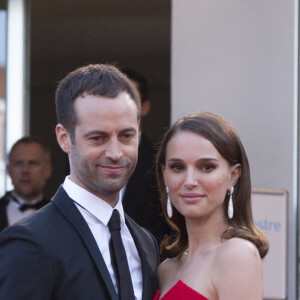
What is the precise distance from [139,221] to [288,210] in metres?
0.90

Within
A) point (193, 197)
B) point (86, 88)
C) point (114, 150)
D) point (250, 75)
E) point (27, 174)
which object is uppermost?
point (250, 75)

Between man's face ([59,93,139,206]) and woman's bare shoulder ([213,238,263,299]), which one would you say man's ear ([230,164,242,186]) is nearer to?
woman's bare shoulder ([213,238,263,299])

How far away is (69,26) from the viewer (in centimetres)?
701

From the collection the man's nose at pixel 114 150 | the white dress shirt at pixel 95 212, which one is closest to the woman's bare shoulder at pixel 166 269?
the white dress shirt at pixel 95 212

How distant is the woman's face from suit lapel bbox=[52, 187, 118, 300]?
435 mm

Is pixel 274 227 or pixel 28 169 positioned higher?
pixel 28 169

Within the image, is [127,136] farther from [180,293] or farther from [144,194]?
[144,194]

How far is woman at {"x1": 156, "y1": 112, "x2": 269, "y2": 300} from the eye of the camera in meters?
2.58

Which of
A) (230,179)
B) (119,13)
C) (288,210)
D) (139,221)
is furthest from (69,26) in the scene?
(230,179)

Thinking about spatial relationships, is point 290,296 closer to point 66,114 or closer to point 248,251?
point 248,251

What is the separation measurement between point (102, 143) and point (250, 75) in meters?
2.23

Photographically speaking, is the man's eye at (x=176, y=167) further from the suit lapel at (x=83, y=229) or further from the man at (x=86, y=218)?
the suit lapel at (x=83, y=229)

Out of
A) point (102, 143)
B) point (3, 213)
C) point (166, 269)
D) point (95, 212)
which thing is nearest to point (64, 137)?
point (102, 143)

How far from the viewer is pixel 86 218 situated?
2.47m
